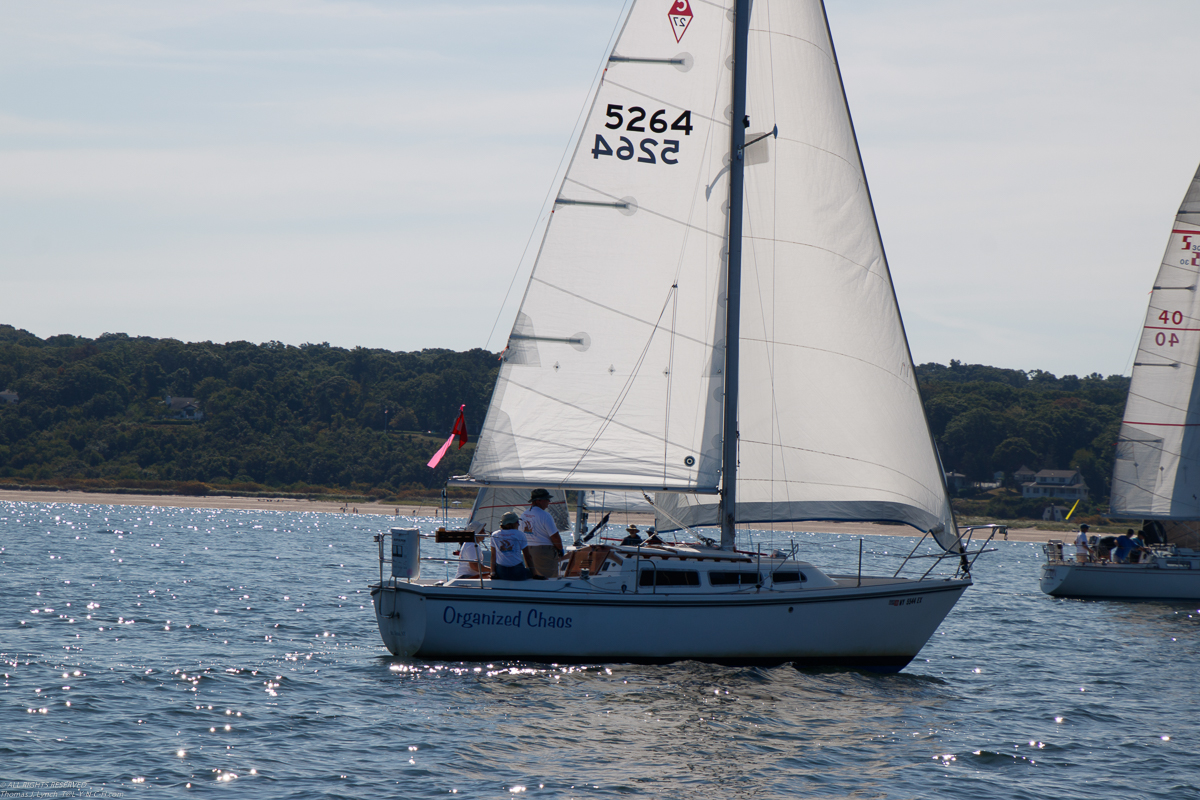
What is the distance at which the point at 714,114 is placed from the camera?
58.5 feet

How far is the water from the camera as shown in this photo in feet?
39.5

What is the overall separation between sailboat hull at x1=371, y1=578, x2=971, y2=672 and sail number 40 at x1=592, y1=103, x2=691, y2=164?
260 inches

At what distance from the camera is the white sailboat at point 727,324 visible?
17.7 meters

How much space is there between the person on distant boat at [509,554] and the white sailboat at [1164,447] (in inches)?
889

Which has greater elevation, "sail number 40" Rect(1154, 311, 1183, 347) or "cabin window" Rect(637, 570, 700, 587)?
"sail number 40" Rect(1154, 311, 1183, 347)

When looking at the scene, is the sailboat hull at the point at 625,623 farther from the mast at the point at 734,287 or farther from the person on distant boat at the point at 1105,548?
the person on distant boat at the point at 1105,548

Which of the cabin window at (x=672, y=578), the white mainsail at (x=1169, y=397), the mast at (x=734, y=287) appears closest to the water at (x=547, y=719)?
the cabin window at (x=672, y=578)

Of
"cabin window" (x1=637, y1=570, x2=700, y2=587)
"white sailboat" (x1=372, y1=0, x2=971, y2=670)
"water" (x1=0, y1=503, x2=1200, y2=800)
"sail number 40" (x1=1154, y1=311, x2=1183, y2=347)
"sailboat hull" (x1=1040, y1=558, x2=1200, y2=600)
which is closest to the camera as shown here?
"water" (x1=0, y1=503, x2=1200, y2=800)

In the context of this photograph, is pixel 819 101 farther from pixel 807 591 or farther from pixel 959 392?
pixel 959 392

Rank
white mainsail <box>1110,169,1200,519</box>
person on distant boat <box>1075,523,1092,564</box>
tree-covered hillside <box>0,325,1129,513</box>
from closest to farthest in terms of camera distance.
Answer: person on distant boat <box>1075,523,1092,564</box> < white mainsail <box>1110,169,1200,519</box> < tree-covered hillside <box>0,325,1129,513</box>

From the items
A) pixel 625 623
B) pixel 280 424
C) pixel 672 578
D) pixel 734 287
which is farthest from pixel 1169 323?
pixel 280 424

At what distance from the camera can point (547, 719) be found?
1429 cm

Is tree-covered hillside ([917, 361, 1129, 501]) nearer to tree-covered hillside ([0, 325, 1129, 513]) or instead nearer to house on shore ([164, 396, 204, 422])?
tree-covered hillside ([0, 325, 1129, 513])

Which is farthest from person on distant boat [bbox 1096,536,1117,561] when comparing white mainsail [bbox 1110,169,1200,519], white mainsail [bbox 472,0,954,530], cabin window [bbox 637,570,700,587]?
cabin window [bbox 637,570,700,587]
